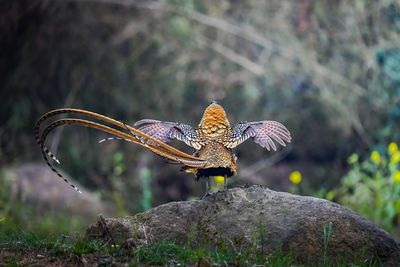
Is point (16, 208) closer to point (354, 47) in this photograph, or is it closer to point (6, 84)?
point (6, 84)

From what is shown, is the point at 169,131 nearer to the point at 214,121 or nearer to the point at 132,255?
the point at 214,121

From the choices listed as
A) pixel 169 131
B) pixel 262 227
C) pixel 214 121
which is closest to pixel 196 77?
pixel 169 131

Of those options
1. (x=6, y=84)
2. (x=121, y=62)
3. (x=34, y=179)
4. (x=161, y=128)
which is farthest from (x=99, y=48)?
(x=161, y=128)

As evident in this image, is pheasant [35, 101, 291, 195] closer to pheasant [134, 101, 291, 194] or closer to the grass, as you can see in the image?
pheasant [134, 101, 291, 194]

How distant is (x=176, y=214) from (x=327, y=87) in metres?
8.13

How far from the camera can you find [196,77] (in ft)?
46.1

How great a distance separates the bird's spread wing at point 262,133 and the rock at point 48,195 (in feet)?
18.5

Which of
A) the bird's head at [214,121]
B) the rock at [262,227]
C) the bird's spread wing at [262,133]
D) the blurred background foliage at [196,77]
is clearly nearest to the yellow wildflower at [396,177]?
the blurred background foliage at [196,77]

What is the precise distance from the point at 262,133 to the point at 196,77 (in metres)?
7.81

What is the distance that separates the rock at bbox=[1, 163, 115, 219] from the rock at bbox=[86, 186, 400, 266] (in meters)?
5.59

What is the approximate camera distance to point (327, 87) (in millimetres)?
13656

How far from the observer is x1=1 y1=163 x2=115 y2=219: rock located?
11.7m

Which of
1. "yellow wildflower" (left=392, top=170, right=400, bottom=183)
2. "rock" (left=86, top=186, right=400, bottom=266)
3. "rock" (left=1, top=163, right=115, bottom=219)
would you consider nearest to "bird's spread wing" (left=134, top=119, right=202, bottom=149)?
"rock" (left=86, top=186, right=400, bottom=266)

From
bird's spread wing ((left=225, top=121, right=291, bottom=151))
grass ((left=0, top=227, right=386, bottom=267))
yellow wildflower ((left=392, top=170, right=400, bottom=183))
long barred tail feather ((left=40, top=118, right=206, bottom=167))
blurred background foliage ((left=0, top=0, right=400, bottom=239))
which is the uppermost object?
blurred background foliage ((left=0, top=0, right=400, bottom=239))
